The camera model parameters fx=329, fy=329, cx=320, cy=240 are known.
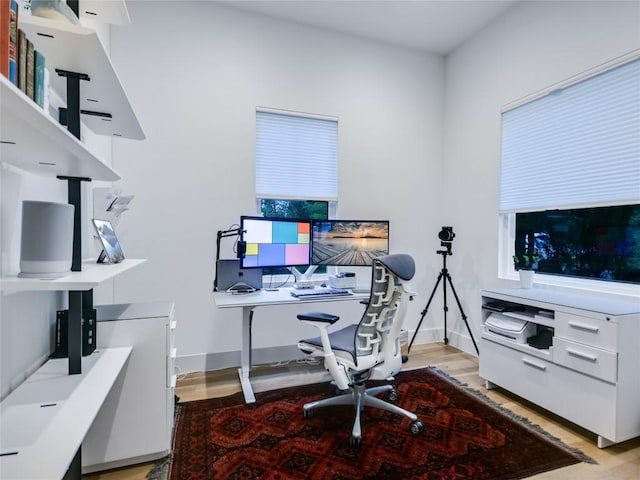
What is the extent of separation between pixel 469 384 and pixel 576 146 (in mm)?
2123

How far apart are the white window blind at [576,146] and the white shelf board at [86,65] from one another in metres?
3.14

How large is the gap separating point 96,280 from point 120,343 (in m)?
0.84

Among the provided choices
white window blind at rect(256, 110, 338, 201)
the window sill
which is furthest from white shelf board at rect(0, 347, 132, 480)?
the window sill

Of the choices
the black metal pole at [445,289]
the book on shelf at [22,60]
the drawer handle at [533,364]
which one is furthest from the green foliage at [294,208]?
the book on shelf at [22,60]

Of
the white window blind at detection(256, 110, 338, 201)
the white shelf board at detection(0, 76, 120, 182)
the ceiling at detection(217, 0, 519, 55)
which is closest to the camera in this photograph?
the white shelf board at detection(0, 76, 120, 182)

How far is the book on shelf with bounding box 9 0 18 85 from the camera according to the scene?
86 cm

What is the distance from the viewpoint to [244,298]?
8.29ft

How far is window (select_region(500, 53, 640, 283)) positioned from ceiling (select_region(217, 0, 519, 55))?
103cm

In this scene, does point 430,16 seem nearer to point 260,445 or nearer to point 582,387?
point 582,387

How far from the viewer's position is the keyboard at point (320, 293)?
2629 mm

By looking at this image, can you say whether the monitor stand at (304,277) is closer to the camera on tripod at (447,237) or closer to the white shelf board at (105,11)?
the camera on tripod at (447,237)

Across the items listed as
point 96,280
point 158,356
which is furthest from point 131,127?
point 158,356

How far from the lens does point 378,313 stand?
2.00 m

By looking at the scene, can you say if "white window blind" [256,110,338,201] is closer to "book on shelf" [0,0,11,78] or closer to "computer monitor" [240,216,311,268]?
"computer monitor" [240,216,311,268]
